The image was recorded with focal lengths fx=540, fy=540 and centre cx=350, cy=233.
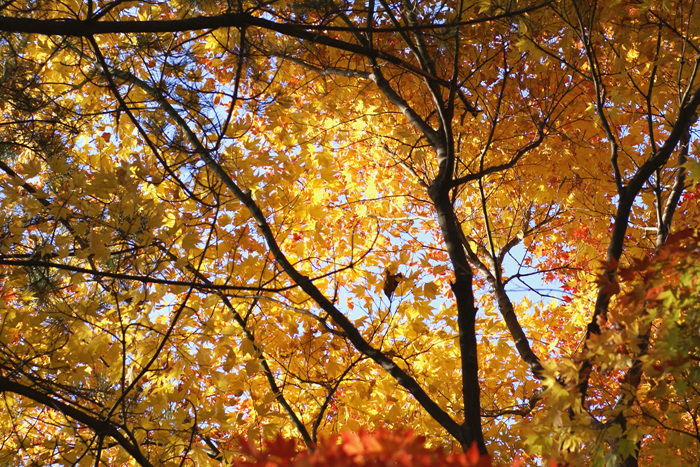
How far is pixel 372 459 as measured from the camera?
52.3 inches

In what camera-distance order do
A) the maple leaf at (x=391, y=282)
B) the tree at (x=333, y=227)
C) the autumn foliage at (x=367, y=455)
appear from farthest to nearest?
1. the maple leaf at (x=391, y=282)
2. the tree at (x=333, y=227)
3. the autumn foliage at (x=367, y=455)

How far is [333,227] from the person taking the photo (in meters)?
6.04

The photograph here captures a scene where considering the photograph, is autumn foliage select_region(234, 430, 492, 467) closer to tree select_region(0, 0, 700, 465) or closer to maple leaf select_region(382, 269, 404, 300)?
tree select_region(0, 0, 700, 465)

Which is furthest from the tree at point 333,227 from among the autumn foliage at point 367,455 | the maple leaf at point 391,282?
the autumn foliage at point 367,455

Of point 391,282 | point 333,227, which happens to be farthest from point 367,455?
point 333,227

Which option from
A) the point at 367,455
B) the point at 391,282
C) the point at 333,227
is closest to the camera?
the point at 367,455

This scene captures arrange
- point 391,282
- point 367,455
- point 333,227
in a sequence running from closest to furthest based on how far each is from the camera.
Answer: point 367,455 < point 391,282 < point 333,227

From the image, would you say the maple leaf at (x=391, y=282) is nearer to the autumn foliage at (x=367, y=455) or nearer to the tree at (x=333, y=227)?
the tree at (x=333, y=227)

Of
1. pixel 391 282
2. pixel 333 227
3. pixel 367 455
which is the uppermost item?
pixel 333 227

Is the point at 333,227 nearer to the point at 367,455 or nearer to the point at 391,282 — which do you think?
the point at 391,282

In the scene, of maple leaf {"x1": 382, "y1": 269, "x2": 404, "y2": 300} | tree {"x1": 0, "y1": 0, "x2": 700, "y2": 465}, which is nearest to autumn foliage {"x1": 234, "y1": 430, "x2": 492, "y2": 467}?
tree {"x1": 0, "y1": 0, "x2": 700, "y2": 465}

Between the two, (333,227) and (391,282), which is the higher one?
(333,227)

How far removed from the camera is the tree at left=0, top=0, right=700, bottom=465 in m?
2.58

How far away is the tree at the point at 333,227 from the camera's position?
2.58 meters
